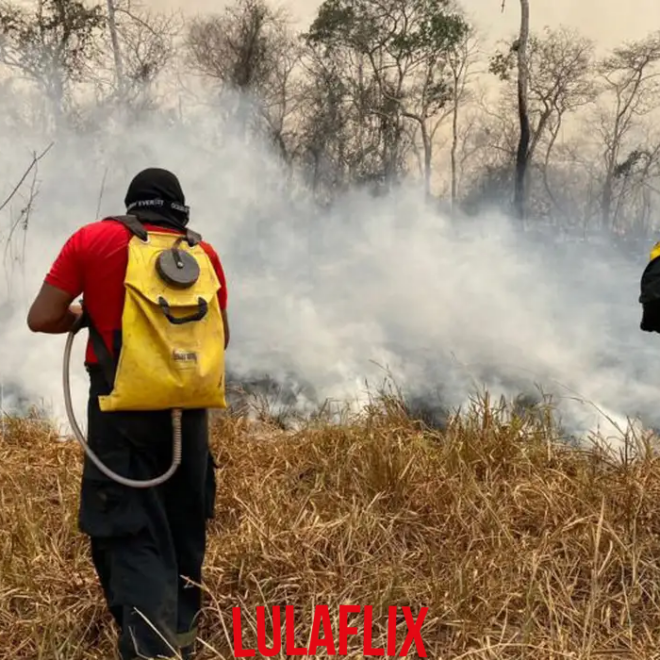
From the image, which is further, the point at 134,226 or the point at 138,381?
the point at 134,226

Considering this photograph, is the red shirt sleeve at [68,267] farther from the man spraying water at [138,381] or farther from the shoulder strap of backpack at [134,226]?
the shoulder strap of backpack at [134,226]

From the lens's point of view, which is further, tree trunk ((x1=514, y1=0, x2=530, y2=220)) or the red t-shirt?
tree trunk ((x1=514, y1=0, x2=530, y2=220))

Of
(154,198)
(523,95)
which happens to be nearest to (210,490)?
(154,198)

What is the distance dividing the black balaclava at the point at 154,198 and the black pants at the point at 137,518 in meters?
0.53

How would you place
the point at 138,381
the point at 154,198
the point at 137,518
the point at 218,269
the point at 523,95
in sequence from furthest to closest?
the point at 523,95 → the point at 218,269 → the point at 154,198 → the point at 137,518 → the point at 138,381

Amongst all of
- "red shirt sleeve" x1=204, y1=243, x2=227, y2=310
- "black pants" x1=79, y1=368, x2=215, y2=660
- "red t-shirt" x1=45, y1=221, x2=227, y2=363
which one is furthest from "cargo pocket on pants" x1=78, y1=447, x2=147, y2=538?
"red shirt sleeve" x1=204, y1=243, x2=227, y2=310

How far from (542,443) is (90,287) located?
8.96ft

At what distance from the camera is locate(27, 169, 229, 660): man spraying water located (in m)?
1.93

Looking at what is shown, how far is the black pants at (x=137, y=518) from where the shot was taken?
1981 mm

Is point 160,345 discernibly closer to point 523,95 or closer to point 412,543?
point 412,543

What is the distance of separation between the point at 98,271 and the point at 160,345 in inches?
11.6

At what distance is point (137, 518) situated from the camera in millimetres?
2006

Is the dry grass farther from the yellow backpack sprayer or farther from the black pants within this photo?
the yellow backpack sprayer

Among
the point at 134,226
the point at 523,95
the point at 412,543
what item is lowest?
the point at 412,543
